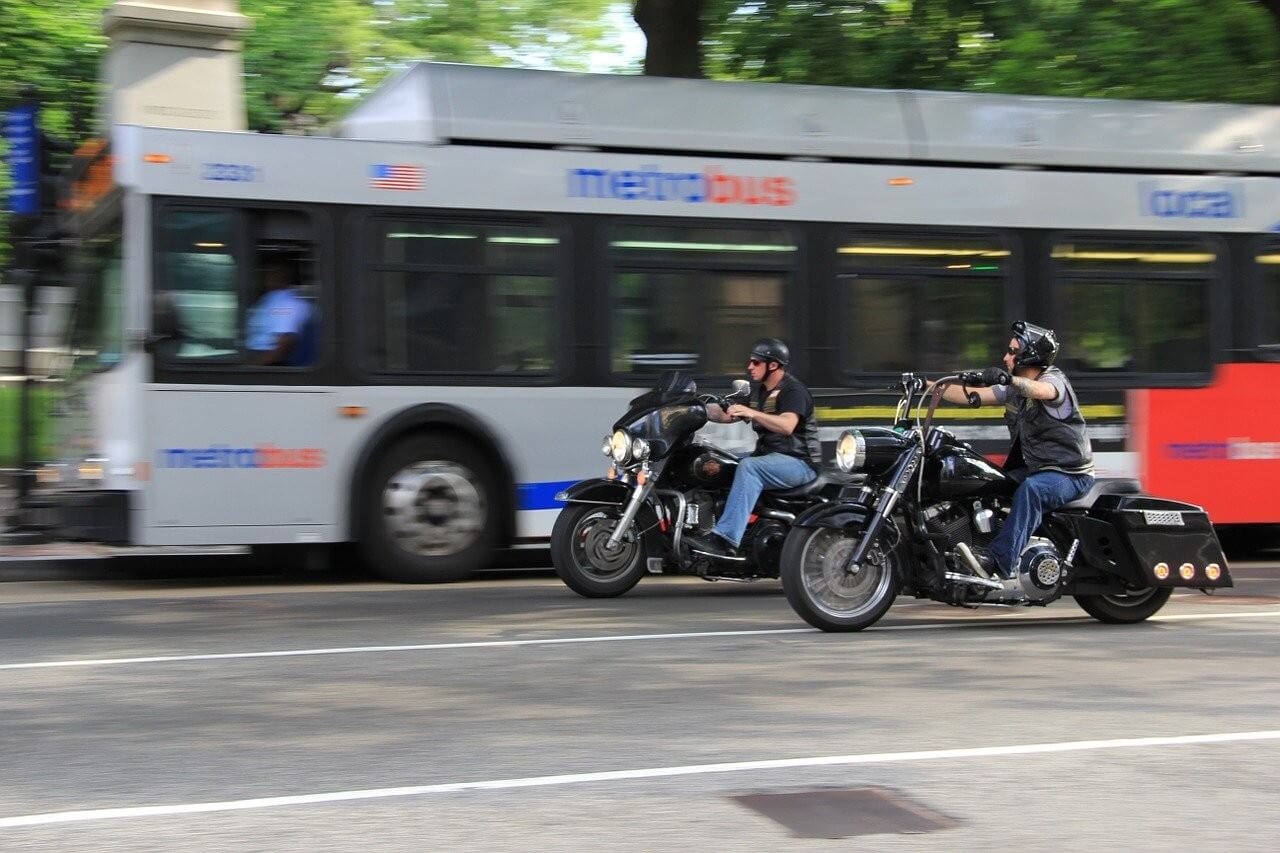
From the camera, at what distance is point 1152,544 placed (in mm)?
8945

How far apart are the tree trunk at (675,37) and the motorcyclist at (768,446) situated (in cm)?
707

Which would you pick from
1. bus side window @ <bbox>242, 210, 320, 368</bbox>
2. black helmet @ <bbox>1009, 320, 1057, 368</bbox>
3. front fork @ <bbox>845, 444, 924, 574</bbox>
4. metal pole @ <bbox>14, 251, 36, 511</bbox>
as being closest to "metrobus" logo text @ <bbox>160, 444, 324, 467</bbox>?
bus side window @ <bbox>242, 210, 320, 368</bbox>

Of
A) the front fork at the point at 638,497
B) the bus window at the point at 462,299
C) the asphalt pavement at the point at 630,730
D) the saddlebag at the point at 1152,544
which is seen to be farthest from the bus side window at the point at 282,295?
the saddlebag at the point at 1152,544

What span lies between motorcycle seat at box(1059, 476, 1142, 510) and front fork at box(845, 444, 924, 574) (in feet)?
3.43

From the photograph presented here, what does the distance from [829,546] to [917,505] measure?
59 centimetres

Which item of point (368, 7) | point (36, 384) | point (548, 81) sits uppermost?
point (368, 7)

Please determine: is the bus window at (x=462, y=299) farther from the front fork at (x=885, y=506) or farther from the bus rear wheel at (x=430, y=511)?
the front fork at (x=885, y=506)

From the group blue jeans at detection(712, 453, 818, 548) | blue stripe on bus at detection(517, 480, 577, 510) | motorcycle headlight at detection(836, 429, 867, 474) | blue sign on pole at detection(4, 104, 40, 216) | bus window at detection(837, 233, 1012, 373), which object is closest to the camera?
motorcycle headlight at detection(836, 429, 867, 474)

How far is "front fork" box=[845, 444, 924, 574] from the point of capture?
841 centimetres

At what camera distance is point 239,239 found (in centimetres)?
1101

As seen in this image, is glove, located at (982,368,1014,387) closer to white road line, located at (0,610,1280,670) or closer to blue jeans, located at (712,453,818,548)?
white road line, located at (0,610,1280,670)

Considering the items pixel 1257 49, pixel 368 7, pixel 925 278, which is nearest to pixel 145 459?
pixel 925 278

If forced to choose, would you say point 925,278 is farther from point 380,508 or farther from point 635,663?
point 635,663

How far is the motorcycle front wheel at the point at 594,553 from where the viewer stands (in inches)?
399
